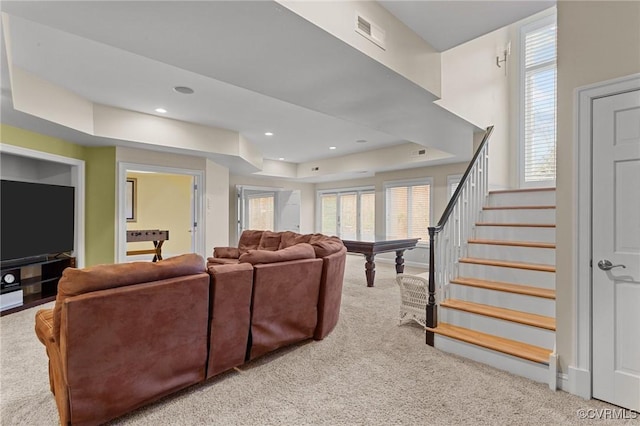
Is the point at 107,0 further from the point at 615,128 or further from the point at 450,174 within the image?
the point at 450,174

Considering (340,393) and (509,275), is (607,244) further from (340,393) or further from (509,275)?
(340,393)

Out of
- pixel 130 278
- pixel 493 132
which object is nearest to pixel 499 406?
pixel 130 278

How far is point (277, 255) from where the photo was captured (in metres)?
2.63

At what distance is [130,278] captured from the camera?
1.84 m

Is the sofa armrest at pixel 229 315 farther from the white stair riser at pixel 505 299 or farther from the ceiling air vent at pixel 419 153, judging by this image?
the ceiling air vent at pixel 419 153

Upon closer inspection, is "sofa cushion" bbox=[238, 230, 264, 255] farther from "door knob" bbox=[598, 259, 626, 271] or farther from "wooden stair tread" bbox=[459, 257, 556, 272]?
"door knob" bbox=[598, 259, 626, 271]

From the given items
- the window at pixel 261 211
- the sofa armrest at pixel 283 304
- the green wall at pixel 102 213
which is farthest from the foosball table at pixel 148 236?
the sofa armrest at pixel 283 304

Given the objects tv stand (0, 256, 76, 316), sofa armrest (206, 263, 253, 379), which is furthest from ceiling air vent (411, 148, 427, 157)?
tv stand (0, 256, 76, 316)

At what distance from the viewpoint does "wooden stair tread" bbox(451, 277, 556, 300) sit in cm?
257

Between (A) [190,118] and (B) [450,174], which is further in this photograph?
(B) [450,174]

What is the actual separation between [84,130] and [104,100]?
18.2 inches

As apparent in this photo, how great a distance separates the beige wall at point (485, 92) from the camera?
3.37 m

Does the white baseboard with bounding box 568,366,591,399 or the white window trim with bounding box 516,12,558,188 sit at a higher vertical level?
the white window trim with bounding box 516,12,558,188

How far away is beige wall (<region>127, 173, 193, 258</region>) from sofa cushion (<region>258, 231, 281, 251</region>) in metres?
3.55
